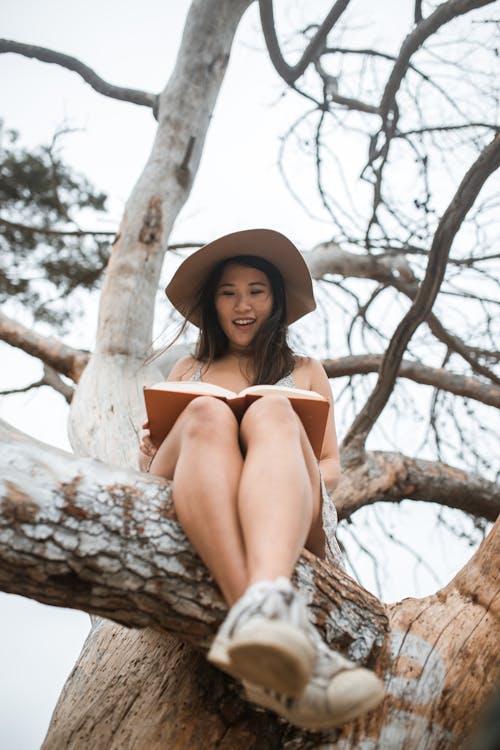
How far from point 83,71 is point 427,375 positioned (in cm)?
321

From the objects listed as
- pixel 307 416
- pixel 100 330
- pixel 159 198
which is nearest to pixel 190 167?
pixel 159 198

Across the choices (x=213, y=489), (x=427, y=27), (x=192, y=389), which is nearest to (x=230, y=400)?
(x=192, y=389)

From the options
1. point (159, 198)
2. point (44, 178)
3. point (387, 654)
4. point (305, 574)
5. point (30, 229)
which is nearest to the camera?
point (305, 574)

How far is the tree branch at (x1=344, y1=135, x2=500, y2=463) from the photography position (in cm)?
267

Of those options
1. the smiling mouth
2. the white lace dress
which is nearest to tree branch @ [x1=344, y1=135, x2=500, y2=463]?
the smiling mouth

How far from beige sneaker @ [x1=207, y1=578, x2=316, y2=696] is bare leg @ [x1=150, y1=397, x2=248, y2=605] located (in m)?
Answer: 0.16

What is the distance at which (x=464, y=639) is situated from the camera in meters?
1.66

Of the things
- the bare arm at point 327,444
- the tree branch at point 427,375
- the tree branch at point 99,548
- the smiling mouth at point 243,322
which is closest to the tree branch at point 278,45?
the tree branch at point 427,375

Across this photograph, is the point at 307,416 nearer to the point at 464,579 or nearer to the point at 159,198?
the point at 464,579

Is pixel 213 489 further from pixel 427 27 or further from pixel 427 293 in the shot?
pixel 427 27

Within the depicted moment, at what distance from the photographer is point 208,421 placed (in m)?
1.49

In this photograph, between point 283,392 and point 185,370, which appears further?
point 185,370

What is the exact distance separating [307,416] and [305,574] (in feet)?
1.34

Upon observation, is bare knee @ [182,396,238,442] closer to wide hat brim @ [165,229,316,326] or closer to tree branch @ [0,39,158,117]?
wide hat brim @ [165,229,316,326]
